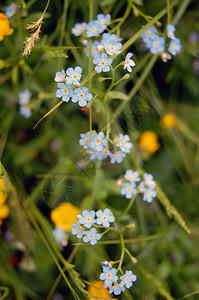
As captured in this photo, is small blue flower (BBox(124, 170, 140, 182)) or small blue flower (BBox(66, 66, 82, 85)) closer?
small blue flower (BBox(66, 66, 82, 85))

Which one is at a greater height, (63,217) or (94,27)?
(94,27)

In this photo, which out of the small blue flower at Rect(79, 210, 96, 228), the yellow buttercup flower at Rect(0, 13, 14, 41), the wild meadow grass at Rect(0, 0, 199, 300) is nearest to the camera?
the small blue flower at Rect(79, 210, 96, 228)

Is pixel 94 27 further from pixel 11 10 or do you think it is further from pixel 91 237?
pixel 91 237

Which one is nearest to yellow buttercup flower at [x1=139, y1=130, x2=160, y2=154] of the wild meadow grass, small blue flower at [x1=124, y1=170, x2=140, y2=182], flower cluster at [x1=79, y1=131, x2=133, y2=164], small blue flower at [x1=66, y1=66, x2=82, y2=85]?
the wild meadow grass

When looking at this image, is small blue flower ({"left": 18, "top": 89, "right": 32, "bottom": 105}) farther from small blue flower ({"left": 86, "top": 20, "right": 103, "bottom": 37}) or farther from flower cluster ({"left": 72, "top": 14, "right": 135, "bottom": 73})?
small blue flower ({"left": 86, "top": 20, "right": 103, "bottom": 37})

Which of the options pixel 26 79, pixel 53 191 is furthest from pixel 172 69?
pixel 53 191

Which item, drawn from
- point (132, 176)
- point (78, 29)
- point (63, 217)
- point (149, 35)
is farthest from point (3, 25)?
point (63, 217)

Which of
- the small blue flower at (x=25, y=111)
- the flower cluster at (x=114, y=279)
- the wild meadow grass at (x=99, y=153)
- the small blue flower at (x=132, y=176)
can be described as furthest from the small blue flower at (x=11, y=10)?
the flower cluster at (x=114, y=279)

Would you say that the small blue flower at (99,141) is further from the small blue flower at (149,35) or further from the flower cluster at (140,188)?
the small blue flower at (149,35)

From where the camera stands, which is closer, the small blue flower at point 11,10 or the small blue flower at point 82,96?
the small blue flower at point 82,96
